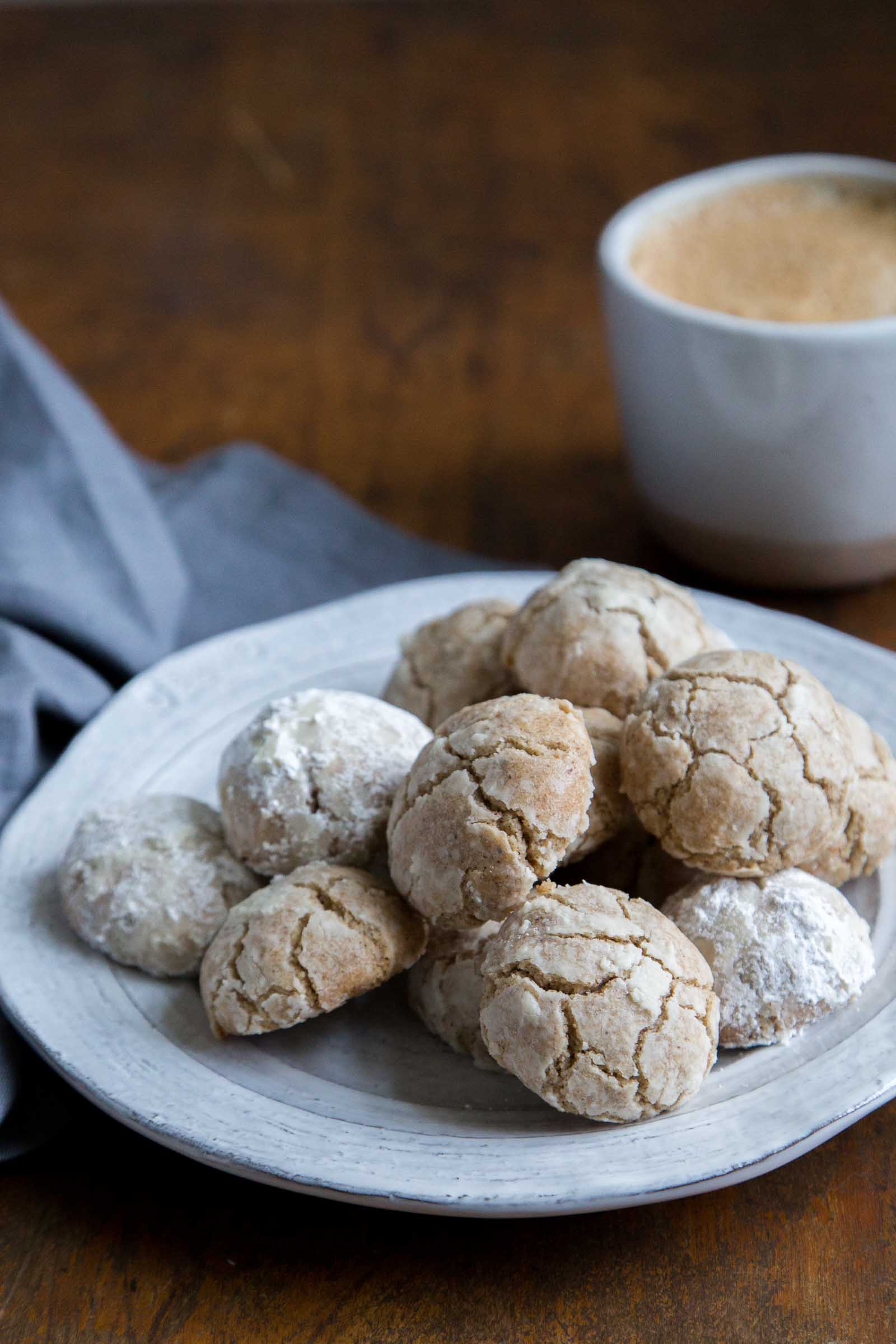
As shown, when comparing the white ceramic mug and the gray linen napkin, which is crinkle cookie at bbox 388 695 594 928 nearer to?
the gray linen napkin

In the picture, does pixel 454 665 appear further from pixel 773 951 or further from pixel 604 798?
pixel 773 951

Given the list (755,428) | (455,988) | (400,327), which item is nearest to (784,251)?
(755,428)

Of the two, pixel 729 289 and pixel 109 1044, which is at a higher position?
pixel 729 289

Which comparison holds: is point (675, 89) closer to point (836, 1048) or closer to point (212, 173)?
point (212, 173)

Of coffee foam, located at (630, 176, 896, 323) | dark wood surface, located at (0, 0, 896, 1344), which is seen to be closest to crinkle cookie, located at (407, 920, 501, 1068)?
dark wood surface, located at (0, 0, 896, 1344)

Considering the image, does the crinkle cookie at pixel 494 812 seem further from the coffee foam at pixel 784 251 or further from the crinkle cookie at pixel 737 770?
the coffee foam at pixel 784 251

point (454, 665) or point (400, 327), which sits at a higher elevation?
point (454, 665)

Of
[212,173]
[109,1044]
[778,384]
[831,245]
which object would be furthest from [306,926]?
[212,173]

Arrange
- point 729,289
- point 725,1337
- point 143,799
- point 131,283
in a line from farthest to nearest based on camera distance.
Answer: point 131,283
point 729,289
point 143,799
point 725,1337
